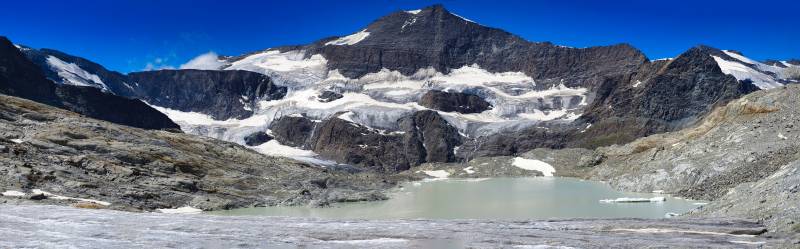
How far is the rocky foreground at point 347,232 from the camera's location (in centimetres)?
1623

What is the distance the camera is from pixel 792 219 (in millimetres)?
21484

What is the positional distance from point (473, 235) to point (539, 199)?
6117cm

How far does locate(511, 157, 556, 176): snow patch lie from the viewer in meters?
153

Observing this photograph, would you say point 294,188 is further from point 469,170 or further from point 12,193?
point 469,170

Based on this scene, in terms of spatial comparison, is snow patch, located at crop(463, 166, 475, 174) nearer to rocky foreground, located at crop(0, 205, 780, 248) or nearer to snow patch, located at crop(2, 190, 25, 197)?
snow patch, located at crop(2, 190, 25, 197)

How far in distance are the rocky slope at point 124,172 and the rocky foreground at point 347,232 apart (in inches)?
1085

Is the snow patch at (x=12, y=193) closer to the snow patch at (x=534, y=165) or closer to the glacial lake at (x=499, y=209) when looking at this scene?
the glacial lake at (x=499, y=209)

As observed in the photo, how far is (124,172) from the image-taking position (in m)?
62.3

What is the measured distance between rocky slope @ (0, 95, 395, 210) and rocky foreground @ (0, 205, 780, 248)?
90.4 feet

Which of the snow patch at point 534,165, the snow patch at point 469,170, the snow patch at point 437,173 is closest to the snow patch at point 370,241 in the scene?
the snow patch at point 534,165

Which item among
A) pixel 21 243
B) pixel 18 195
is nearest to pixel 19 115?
pixel 18 195

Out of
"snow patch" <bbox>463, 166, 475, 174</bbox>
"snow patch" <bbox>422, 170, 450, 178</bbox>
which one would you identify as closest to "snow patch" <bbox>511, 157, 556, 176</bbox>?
"snow patch" <bbox>463, 166, 475, 174</bbox>

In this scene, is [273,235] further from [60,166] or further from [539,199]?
[539,199]

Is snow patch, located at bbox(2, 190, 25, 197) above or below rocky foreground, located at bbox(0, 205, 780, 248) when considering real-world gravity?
below
